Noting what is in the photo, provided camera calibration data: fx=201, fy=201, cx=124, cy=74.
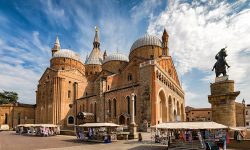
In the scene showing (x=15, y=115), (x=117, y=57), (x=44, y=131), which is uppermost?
(x=117, y=57)

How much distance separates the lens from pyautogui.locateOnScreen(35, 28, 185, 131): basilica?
30719 mm

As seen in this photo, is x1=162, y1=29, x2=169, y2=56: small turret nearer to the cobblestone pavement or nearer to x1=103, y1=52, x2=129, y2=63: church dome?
x1=103, y1=52, x2=129, y2=63: church dome

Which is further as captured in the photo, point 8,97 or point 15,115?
point 8,97

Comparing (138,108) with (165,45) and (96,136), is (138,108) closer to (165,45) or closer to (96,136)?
(96,136)

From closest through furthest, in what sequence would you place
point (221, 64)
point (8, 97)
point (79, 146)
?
point (79, 146) < point (221, 64) < point (8, 97)

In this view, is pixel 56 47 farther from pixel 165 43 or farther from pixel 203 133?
pixel 203 133

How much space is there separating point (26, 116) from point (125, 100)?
34.5 meters

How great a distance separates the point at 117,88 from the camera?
3891 centimetres

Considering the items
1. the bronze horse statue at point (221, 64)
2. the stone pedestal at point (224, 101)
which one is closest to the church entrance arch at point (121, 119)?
the stone pedestal at point (224, 101)

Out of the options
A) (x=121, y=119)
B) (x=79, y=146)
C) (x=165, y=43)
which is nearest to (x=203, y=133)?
(x=79, y=146)

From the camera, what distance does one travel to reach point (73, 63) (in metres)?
54.2

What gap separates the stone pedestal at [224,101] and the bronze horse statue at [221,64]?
0.76 meters

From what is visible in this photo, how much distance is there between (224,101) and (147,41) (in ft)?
98.1

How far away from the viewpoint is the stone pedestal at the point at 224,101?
1501cm
